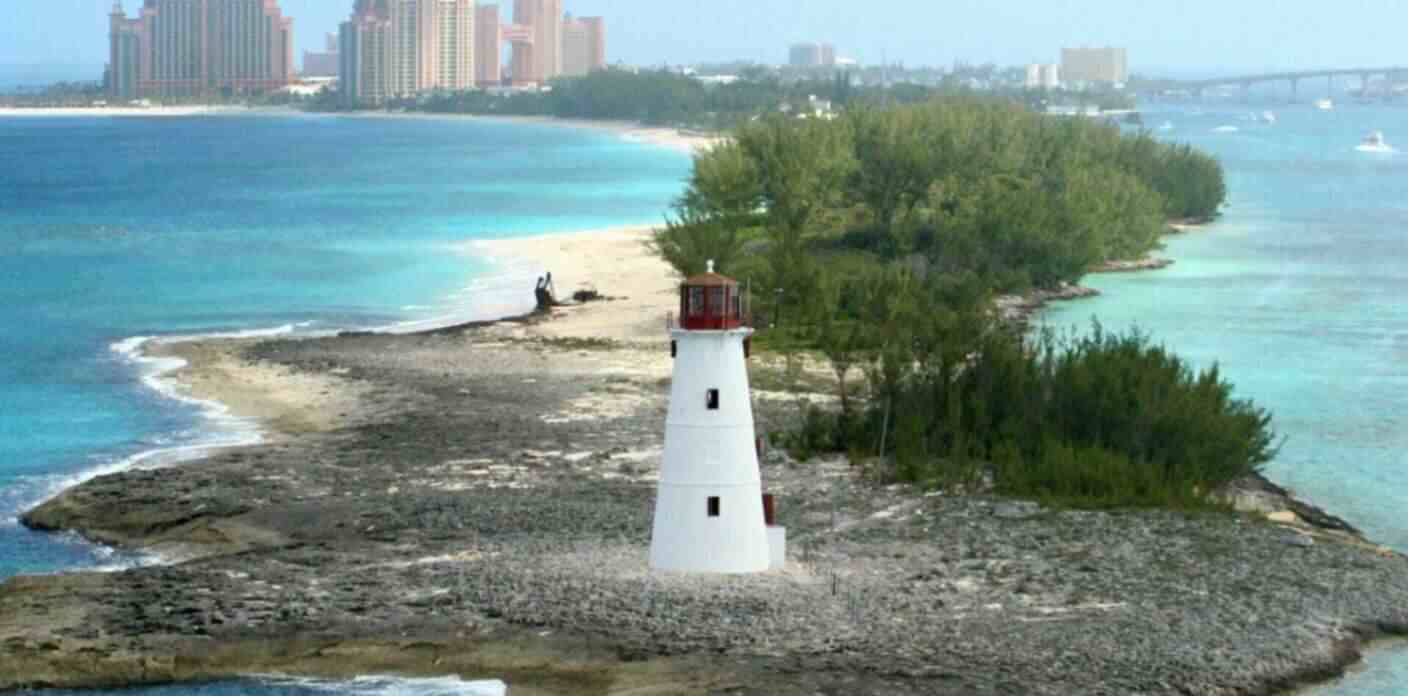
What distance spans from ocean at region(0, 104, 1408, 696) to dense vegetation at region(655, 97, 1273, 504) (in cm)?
226

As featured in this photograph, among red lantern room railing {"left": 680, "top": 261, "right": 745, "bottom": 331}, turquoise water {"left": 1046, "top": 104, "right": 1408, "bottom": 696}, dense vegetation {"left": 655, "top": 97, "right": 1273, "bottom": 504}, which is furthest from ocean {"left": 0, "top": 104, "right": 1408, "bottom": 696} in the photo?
red lantern room railing {"left": 680, "top": 261, "right": 745, "bottom": 331}

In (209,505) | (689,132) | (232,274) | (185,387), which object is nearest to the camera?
(209,505)

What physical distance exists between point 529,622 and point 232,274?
1843 inches

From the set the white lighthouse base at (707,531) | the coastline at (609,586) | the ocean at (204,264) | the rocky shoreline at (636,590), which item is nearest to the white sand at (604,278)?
the ocean at (204,264)

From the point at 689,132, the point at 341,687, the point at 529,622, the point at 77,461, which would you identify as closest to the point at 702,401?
the point at 529,622

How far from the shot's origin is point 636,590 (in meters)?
25.9

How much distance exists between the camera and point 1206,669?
24.0 metres

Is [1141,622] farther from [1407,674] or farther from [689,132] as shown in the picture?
[689,132]

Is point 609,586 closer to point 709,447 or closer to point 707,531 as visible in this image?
point 707,531

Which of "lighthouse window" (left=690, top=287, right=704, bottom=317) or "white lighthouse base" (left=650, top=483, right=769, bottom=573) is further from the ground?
"lighthouse window" (left=690, top=287, right=704, bottom=317)

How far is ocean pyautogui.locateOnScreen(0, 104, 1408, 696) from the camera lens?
37625mm

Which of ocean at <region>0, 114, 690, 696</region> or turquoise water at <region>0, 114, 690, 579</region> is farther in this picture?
turquoise water at <region>0, 114, 690, 579</region>

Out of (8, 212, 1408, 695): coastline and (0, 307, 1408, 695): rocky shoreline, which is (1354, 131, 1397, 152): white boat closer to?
(8, 212, 1408, 695): coastline

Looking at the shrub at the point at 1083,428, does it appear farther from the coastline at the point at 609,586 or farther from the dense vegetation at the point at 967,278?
the coastline at the point at 609,586
